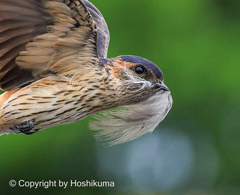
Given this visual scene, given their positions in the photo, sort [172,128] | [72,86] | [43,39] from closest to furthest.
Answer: [43,39] < [72,86] < [172,128]

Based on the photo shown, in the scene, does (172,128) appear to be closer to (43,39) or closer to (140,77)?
(140,77)

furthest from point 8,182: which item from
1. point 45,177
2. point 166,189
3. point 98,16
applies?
point 98,16

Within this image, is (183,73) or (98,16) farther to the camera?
(183,73)

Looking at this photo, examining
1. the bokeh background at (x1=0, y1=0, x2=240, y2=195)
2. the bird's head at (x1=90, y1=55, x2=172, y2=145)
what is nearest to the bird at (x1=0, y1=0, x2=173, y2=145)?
the bird's head at (x1=90, y1=55, x2=172, y2=145)

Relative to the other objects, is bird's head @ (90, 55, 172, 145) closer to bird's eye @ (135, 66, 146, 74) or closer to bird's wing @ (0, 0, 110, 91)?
bird's eye @ (135, 66, 146, 74)

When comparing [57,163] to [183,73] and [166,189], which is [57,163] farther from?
[183,73]

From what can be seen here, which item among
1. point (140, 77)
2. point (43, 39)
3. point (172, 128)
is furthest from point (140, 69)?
point (172, 128)

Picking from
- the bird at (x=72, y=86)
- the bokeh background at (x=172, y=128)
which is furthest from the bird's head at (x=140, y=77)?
the bokeh background at (x=172, y=128)
